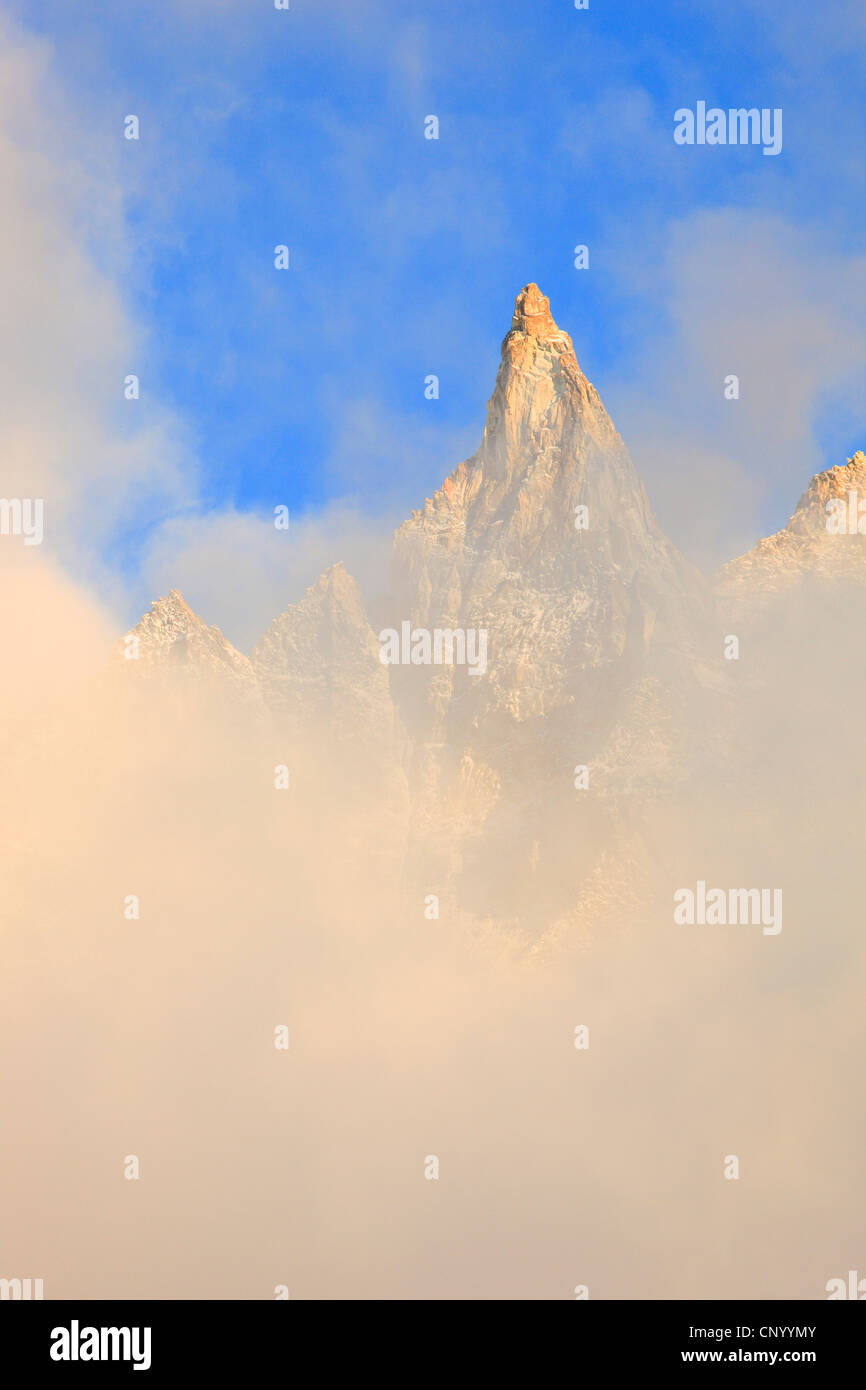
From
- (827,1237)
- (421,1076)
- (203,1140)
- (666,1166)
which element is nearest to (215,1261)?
(203,1140)

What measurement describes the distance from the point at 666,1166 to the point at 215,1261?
206 feet

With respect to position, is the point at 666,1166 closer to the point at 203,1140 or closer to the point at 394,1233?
the point at 394,1233

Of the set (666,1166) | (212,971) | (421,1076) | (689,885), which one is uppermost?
(689,885)

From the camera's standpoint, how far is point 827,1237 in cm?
15125

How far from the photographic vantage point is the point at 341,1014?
18788 cm

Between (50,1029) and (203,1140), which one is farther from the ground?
(50,1029)

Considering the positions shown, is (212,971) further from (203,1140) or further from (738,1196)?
(738,1196)

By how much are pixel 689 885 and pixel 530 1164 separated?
165 ft

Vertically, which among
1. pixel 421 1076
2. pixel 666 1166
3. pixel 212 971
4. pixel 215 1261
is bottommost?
pixel 215 1261

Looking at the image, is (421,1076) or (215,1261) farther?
(421,1076)
